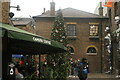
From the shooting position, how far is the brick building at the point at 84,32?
32.4 metres

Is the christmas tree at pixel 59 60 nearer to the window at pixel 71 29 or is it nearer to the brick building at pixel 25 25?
the brick building at pixel 25 25

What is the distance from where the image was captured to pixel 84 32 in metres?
32.7

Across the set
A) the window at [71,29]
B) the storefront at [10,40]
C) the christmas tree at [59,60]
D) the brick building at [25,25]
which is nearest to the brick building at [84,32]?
the window at [71,29]

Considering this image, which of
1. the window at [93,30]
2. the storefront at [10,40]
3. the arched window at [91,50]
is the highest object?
the window at [93,30]

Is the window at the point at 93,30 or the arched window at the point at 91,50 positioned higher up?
the window at the point at 93,30

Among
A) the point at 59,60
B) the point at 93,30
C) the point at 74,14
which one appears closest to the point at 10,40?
the point at 59,60

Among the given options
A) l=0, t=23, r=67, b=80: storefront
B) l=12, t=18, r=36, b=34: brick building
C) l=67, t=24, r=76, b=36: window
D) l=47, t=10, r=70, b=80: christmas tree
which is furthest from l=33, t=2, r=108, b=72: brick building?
l=0, t=23, r=67, b=80: storefront

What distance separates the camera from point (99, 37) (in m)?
32.8

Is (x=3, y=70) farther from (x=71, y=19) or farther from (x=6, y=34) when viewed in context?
(x=71, y=19)

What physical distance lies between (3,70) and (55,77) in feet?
23.0

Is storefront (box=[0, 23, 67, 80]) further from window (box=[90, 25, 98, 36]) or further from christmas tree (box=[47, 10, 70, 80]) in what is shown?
window (box=[90, 25, 98, 36])

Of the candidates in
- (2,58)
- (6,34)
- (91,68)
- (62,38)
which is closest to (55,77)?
(62,38)

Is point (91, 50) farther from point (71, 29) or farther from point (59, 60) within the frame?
point (59, 60)

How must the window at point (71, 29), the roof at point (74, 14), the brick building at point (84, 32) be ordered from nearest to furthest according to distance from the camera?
the brick building at point (84, 32) < the window at point (71, 29) < the roof at point (74, 14)
